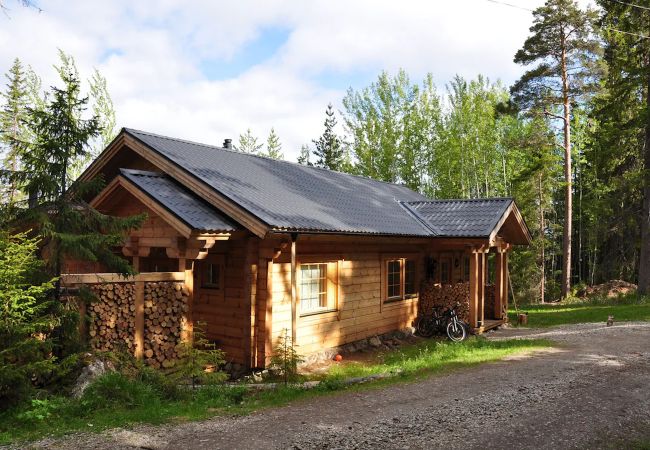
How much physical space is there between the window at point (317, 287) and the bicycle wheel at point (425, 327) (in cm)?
414

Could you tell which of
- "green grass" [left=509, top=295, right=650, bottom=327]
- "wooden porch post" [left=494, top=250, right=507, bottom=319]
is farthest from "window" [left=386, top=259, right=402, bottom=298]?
"green grass" [left=509, top=295, right=650, bottom=327]

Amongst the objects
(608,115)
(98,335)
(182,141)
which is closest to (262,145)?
(608,115)


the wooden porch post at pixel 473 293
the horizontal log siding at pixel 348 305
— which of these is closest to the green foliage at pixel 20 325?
the horizontal log siding at pixel 348 305

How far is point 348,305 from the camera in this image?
1233 centimetres

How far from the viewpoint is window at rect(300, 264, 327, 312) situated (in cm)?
1115

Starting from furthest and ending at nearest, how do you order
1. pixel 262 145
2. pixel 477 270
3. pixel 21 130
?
pixel 262 145
pixel 21 130
pixel 477 270

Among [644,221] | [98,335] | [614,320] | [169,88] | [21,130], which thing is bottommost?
[614,320]

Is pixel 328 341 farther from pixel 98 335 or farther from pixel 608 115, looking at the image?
pixel 608 115

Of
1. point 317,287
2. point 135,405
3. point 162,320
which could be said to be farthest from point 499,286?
point 135,405

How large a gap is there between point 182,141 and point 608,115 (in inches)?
730

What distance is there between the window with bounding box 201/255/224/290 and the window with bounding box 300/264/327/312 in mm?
1772

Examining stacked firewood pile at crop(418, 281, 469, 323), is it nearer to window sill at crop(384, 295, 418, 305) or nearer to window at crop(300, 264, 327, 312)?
window sill at crop(384, 295, 418, 305)

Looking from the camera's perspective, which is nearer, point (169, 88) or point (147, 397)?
point (147, 397)

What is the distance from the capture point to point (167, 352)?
28.8 ft
